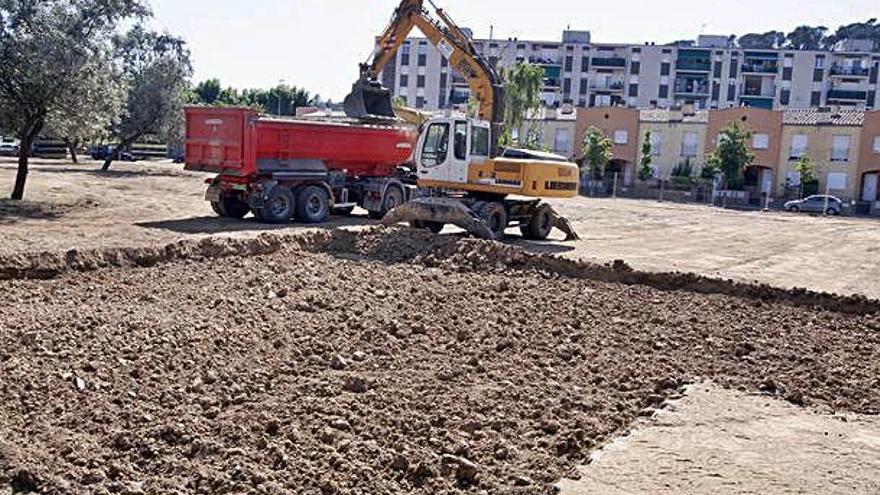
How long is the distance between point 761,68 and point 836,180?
40.3m

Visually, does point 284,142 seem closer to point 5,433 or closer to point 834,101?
point 5,433

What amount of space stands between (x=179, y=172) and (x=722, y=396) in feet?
133

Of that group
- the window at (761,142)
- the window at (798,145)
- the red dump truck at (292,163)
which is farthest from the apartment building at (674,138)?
the red dump truck at (292,163)

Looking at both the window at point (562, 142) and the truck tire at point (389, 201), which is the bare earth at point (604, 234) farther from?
the window at point (562, 142)

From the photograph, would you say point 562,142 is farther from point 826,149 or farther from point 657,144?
point 826,149

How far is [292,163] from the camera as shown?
904 inches

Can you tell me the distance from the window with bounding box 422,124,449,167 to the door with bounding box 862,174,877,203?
163 ft

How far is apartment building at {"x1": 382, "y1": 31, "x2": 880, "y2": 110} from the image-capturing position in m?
99.9

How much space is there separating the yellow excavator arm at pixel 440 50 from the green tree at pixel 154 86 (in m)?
22.9

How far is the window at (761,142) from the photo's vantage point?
216 ft

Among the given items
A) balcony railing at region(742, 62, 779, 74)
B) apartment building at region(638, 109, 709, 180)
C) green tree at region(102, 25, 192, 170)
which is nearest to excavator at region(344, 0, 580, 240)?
green tree at region(102, 25, 192, 170)

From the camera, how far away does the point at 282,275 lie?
15422 millimetres

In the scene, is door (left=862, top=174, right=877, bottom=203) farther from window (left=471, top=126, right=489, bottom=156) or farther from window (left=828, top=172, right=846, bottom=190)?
window (left=471, top=126, right=489, bottom=156)

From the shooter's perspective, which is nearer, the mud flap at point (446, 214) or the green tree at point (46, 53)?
the mud flap at point (446, 214)
